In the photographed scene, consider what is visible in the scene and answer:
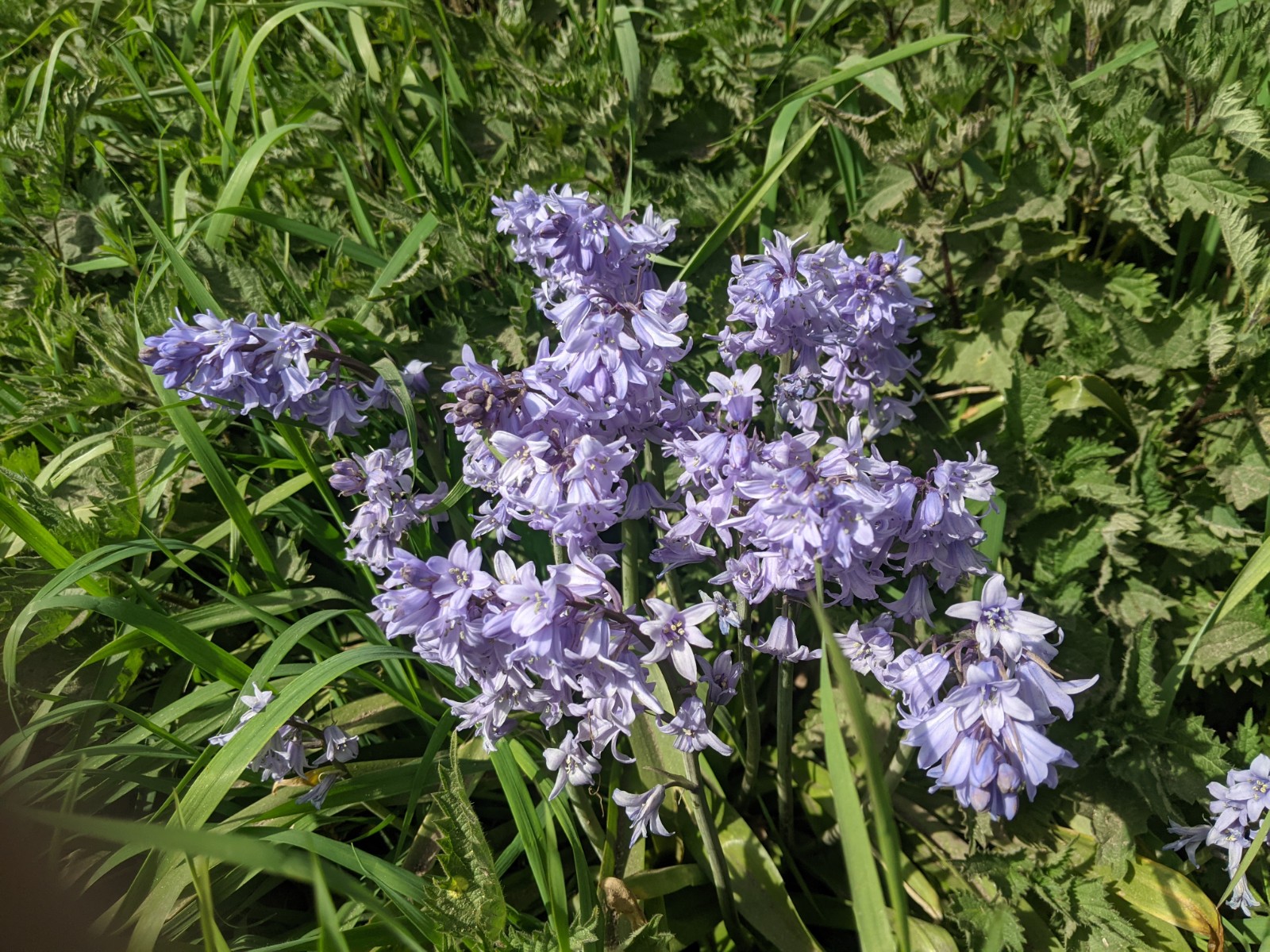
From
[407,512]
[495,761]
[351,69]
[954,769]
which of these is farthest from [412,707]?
[351,69]

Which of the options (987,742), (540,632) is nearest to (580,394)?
(540,632)

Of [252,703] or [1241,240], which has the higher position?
[1241,240]

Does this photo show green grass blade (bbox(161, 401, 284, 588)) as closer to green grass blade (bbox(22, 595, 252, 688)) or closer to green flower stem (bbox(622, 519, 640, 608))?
green grass blade (bbox(22, 595, 252, 688))

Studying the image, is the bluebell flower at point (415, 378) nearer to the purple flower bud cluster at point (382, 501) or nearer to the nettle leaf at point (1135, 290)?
the purple flower bud cluster at point (382, 501)

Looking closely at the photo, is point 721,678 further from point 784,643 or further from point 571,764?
point 571,764

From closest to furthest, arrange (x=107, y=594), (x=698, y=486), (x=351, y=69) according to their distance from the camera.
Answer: (x=698, y=486), (x=107, y=594), (x=351, y=69)

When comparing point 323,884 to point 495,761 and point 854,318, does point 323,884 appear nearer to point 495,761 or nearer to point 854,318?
point 495,761
